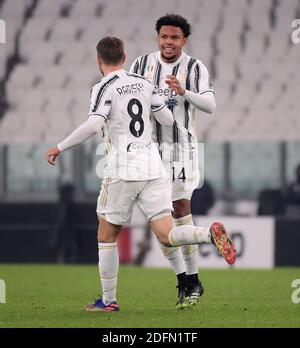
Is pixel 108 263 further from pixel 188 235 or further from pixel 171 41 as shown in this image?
pixel 171 41

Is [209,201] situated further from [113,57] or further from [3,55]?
[113,57]

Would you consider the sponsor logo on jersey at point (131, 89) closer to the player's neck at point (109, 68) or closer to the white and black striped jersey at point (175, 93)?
the player's neck at point (109, 68)

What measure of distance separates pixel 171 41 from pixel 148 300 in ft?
7.22

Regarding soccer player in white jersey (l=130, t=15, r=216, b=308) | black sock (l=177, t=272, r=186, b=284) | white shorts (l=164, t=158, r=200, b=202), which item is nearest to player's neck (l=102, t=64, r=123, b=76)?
soccer player in white jersey (l=130, t=15, r=216, b=308)

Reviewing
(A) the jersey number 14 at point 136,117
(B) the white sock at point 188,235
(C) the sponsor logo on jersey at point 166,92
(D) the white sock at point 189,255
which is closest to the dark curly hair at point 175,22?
(C) the sponsor logo on jersey at point 166,92

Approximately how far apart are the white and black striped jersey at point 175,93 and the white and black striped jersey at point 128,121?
61 cm

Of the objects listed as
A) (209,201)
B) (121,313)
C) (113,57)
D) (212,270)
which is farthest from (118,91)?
(209,201)

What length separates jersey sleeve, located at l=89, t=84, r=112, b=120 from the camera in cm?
823

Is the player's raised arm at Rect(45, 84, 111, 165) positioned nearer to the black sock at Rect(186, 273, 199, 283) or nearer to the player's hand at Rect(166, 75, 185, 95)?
the player's hand at Rect(166, 75, 185, 95)

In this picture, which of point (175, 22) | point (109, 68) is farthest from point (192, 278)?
point (175, 22)

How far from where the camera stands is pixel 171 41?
9000mm

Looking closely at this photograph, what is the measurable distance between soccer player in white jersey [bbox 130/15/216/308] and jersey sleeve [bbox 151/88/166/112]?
493mm

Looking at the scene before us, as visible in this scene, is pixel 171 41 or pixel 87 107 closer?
pixel 171 41

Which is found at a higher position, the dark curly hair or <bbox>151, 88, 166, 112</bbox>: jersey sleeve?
the dark curly hair
